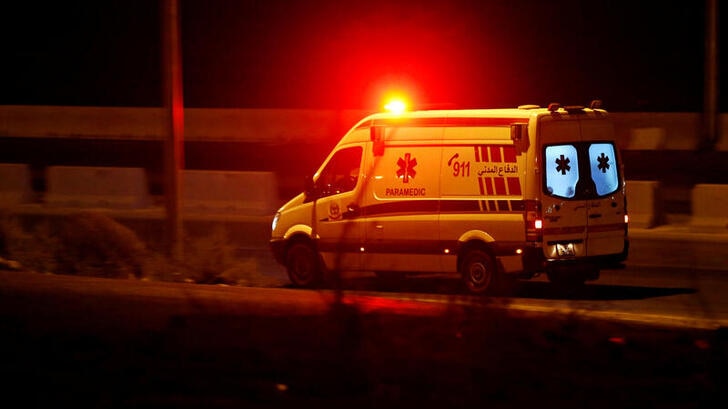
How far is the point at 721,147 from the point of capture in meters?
29.0

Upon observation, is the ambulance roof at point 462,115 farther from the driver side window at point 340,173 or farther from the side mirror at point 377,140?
the driver side window at point 340,173

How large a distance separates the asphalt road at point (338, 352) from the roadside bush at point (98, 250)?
3.08 meters

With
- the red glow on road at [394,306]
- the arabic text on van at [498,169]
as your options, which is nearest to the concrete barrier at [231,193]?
the arabic text on van at [498,169]

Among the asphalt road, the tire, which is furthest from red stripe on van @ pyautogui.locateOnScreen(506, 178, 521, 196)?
the tire

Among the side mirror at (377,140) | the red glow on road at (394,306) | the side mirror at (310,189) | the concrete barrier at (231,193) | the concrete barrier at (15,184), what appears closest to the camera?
the red glow on road at (394,306)

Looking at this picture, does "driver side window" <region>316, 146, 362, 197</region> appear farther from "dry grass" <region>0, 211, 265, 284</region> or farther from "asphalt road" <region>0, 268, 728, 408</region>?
"asphalt road" <region>0, 268, 728, 408</region>

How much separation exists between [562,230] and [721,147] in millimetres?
17321

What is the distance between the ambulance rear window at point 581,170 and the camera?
13.1 m

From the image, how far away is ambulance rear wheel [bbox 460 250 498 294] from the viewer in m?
13.4

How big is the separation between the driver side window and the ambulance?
0.05 ft

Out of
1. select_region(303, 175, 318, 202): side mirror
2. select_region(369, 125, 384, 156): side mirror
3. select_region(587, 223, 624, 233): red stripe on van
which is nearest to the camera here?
select_region(587, 223, 624, 233): red stripe on van

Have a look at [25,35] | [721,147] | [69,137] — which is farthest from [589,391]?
[25,35]

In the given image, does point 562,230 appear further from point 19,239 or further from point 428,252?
point 19,239

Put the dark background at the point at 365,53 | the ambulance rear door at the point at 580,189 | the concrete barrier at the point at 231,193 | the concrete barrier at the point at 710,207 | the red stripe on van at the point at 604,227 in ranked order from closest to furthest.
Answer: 1. the ambulance rear door at the point at 580,189
2. the red stripe on van at the point at 604,227
3. the concrete barrier at the point at 710,207
4. the concrete barrier at the point at 231,193
5. the dark background at the point at 365,53
